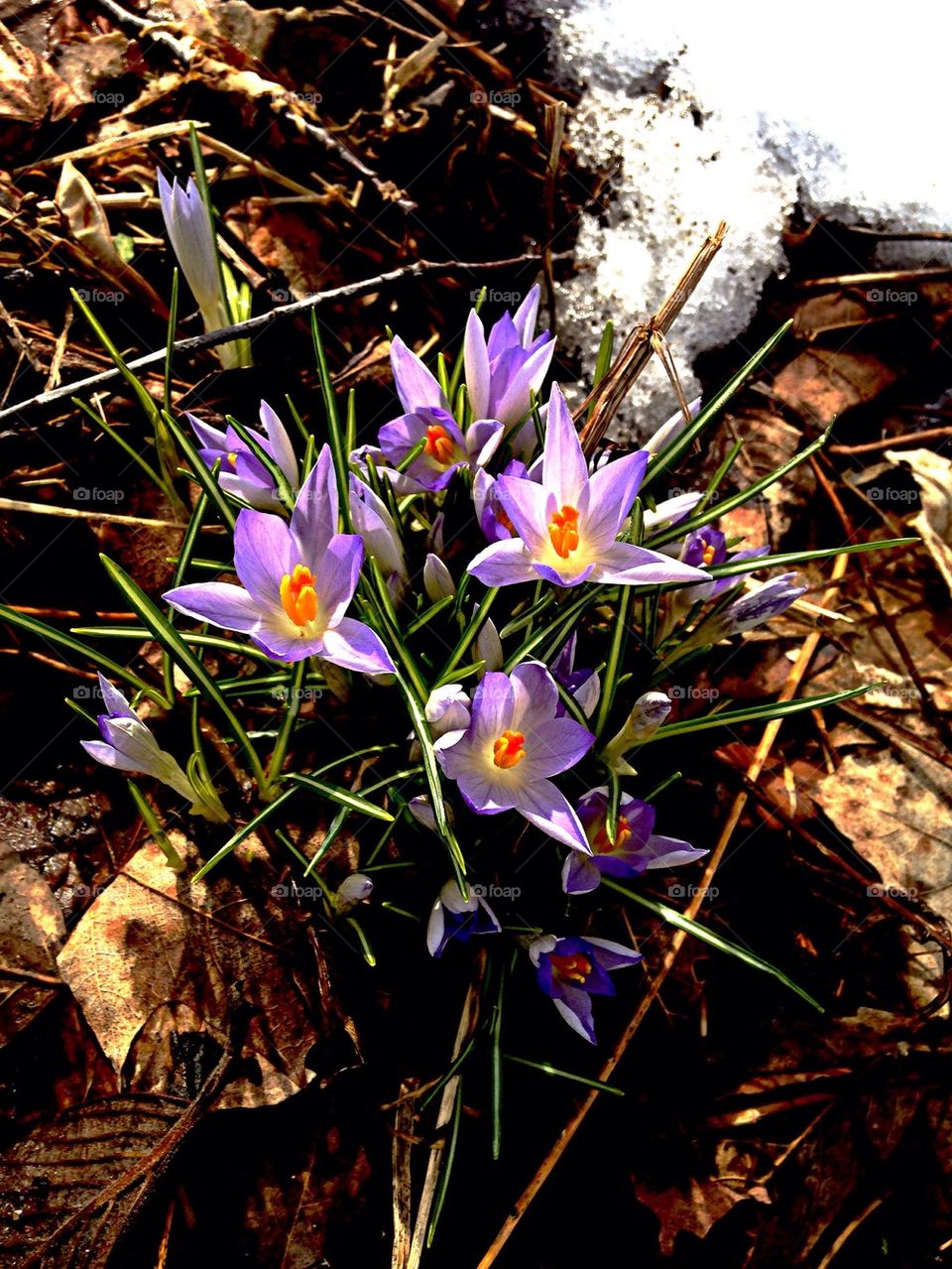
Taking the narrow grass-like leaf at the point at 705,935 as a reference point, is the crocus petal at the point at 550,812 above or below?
above

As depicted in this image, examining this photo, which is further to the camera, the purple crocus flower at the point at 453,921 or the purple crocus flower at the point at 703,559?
the purple crocus flower at the point at 703,559

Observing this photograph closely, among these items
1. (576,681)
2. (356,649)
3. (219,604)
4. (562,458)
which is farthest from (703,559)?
(219,604)

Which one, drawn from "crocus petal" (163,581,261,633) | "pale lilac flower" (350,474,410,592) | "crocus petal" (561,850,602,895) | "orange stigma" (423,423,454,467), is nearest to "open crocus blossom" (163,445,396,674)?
"crocus petal" (163,581,261,633)

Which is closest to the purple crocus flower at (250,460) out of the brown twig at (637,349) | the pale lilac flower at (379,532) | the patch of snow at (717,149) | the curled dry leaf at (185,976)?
the pale lilac flower at (379,532)

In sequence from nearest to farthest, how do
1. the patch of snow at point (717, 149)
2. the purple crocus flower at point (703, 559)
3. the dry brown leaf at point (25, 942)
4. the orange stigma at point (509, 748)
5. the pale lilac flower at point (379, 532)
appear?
Result: the orange stigma at point (509, 748) < the pale lilac flower at point (379, 532) < the dry brown leaf at point (25, 942) < the purple crocus flower at point (703, 559) < the patch of snow at point (717, 149)

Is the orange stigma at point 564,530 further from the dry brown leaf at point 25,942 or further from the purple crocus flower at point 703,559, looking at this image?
the dry brown leaf at point 25,942

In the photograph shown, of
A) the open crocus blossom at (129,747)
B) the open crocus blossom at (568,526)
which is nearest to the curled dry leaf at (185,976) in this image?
the open crocus blossom at (129,747)

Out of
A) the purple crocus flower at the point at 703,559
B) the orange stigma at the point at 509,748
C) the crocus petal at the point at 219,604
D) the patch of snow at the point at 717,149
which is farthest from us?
the patch of snow at the point at 717,149

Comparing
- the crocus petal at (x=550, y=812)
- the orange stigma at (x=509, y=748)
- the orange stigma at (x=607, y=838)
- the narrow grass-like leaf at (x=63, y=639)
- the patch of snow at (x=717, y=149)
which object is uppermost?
the patch of snow at (x=717, y=149)
